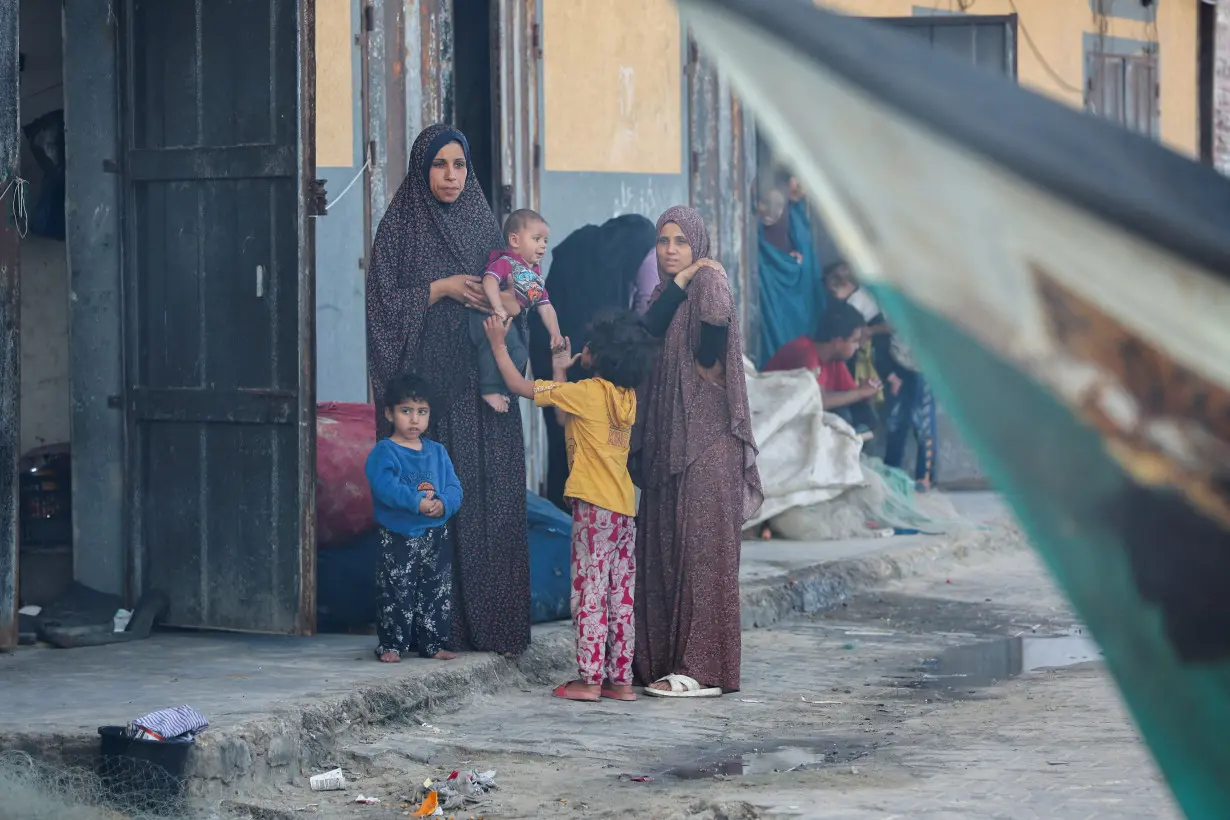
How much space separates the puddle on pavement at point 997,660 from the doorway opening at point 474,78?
328 centimetres

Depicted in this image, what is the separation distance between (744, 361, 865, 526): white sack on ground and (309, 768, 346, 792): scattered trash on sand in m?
4.68

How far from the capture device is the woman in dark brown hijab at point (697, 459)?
18.1 ft

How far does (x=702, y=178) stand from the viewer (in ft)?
32.1

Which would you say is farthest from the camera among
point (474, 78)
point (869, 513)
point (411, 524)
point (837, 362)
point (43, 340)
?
point (837, 362)

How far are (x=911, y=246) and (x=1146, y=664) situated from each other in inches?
18.9

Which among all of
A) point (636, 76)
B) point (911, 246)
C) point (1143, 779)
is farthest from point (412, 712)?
point (636, 76)

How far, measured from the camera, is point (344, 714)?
4719 mm

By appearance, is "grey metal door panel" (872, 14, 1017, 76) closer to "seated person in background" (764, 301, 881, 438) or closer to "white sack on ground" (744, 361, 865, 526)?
"seated person in background" (764, 301, 881, 438)

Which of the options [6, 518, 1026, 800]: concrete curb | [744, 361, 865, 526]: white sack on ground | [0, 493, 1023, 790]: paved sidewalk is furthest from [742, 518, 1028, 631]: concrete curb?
[0, 493, 1023, 790]: paved sidewalk

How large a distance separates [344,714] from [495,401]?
1.29 metres

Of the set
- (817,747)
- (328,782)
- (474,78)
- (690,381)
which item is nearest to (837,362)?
(474,78)

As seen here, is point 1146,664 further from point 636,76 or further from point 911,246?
point 636,76

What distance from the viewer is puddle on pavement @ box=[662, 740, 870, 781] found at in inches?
175

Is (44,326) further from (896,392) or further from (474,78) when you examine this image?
(896,392)
